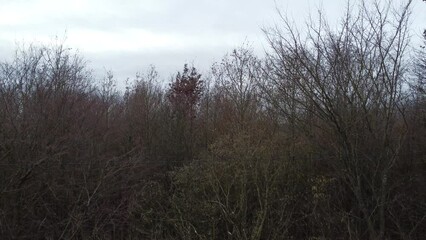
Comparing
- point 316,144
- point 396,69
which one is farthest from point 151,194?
point 396,69

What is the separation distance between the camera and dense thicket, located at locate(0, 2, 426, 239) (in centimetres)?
1396

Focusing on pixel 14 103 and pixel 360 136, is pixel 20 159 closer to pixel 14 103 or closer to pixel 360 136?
pixel 14 103

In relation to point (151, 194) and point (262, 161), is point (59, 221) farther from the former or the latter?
point (262, 161)

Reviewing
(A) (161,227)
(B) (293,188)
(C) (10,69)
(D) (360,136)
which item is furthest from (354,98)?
(C) (10,69)

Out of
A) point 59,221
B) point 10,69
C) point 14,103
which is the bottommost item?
point 59,221

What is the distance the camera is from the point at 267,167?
14.7m

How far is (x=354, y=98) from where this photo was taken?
14.8 metres

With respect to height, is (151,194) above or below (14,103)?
below

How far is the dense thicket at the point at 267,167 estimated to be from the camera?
14.0 meters

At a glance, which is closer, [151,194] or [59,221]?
[59,221]

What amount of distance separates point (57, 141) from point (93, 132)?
8.58 ft

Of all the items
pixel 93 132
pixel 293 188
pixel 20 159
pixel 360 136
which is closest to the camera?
pixel 20 159

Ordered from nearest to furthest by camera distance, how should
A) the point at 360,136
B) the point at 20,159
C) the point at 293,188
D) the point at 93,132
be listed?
the point at 20,159 → the point at 360,136 → the point at 293,188 → the point at 93,132

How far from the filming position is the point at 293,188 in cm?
1571
